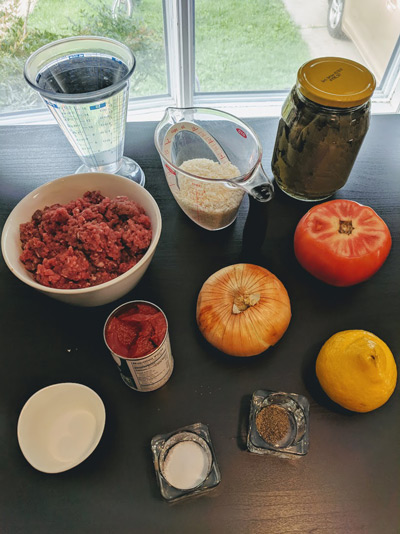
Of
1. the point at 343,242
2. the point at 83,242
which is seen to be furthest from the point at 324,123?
the point at 83,242

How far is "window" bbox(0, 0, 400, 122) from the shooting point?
54.5 inches

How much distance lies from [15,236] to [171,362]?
0.33 metres

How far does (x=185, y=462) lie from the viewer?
0.64 meters

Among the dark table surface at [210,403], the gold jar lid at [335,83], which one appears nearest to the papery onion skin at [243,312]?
the dark table surface at [210,403]

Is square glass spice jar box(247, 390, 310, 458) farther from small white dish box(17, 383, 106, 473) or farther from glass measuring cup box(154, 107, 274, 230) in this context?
glass measuring cup box(154, 107, 274, 230)

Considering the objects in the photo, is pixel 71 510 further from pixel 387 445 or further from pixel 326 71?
pixel 326 71

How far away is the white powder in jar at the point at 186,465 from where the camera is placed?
0.63 metres

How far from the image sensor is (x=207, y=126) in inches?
37.0

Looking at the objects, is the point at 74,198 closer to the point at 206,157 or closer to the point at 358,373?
the point at 206,157

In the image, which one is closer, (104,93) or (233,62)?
(104,93)

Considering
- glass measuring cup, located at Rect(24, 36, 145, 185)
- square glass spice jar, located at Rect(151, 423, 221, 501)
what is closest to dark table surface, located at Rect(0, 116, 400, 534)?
square glass spice jar, located at Rect(151, 423, 221, 501)

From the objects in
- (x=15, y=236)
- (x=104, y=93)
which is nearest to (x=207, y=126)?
(x=104, y=93)

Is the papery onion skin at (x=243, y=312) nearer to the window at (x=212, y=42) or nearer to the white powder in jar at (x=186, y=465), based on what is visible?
the white powder in jar at (x=186, y=465)

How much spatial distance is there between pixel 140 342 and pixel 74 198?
1.09ft
